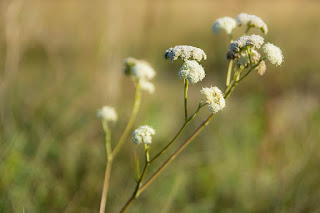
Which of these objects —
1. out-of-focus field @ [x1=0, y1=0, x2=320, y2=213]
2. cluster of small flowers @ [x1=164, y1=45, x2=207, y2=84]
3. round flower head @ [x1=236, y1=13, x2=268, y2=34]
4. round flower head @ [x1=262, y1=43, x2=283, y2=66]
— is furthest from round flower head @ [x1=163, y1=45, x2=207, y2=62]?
out-of-focus field @ [x1=0, y1=0, x2=320, y2=213]

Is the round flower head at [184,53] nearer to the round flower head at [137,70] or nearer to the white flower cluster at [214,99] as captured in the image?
the white flower cluster at [214,99]

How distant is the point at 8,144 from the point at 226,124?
8.00 ft

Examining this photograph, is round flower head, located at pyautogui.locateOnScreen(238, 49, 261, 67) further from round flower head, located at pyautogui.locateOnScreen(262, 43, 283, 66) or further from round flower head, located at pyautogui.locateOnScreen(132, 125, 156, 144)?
round flower head, located at pyautogui.locateOnScreen(132, 125, 156, 144)

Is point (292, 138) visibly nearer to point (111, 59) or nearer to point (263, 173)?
point (263, 173)

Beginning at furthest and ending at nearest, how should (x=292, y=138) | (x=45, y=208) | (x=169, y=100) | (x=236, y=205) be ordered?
(x=169, y=100)
(x=292, y=138)
(x=236, y=205)
(x=45, y=208)

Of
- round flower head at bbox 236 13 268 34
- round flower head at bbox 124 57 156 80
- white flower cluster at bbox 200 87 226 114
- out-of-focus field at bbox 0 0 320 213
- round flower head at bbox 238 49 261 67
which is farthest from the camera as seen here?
out-of-focus field at bbox 0 0 320 213

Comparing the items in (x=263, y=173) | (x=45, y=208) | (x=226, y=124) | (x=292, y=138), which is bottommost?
(x=45, y=208)

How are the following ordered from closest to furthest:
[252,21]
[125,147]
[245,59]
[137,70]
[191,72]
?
1. [191,72]
2. [245,59]
3. [252,21]
4. [137,70]
5. [125,147]

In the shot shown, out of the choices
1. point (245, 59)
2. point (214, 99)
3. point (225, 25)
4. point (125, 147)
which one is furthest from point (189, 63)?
point (125, 147)

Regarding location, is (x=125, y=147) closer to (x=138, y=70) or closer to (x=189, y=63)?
(x=138, y=70)

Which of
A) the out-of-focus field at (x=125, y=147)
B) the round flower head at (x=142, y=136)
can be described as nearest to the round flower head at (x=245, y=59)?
the round flower head at (x=142, y=136)

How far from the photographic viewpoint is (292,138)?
3.72 meters

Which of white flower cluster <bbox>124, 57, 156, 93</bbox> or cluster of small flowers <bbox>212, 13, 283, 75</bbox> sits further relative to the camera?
white flower cluster <bbox>124, 57, 156, 93</bbox>

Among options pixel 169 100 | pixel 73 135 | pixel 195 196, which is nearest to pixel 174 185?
pixel 195 196
